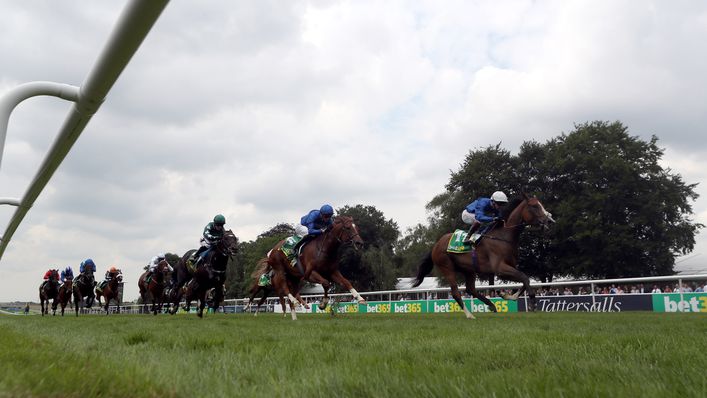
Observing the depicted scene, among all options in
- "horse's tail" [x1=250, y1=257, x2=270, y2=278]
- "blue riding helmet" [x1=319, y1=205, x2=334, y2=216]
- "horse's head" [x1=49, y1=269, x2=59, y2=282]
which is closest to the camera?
"blue riding helmet" [x1=319, y1=205, x2=334, y2=216]

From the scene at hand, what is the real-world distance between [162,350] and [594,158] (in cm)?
3953

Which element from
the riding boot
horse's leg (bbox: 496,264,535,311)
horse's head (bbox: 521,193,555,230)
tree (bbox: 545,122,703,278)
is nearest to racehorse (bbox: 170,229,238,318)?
the riding boot

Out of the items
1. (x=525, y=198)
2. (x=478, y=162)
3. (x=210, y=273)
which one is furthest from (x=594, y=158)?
(x=210, y=273)

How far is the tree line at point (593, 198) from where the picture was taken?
3731 centimetres

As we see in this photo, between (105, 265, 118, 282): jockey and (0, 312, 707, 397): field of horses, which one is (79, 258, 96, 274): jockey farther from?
(0, 312, 707, 397): field of horses

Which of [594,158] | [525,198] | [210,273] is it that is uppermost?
[594,158]

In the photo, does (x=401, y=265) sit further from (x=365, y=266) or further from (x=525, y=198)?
(x=525, y=198)

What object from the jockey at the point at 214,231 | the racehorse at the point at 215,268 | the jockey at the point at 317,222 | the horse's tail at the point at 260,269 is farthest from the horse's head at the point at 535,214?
the horse's tail at the point at 260,269

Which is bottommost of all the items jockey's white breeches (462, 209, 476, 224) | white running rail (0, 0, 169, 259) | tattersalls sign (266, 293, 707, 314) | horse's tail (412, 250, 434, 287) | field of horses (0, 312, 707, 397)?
tattersalls sign (266, 293, 707, 314)

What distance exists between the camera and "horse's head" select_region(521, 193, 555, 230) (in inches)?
469

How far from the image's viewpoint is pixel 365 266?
184 feet

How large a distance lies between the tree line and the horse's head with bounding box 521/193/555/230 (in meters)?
23.2

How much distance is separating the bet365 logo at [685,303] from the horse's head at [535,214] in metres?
8.74

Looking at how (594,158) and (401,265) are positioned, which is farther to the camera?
(401,265)
